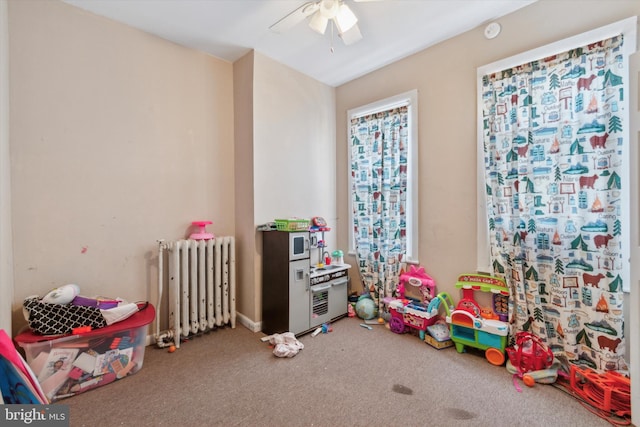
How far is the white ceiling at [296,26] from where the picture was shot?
2.11m

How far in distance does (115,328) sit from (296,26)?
2.73 meters

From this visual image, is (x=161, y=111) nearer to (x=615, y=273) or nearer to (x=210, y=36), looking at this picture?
(x=210, y=36)

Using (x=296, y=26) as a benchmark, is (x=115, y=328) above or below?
below

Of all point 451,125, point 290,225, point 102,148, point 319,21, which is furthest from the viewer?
point 290,225

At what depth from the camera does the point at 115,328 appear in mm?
1895

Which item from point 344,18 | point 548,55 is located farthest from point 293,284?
point 548,55

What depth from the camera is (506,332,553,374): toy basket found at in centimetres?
195

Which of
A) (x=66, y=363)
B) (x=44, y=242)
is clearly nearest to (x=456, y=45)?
(x=44, y=242)

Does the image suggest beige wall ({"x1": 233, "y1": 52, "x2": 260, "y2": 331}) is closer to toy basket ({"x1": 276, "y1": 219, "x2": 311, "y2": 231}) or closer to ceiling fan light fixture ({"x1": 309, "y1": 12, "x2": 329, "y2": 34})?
toy basket ({"x1": 276, "y1": 219, "x2": 311, "y2": 231})

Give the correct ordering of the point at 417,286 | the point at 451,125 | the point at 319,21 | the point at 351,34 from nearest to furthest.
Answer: the point at 319,21, the point at 351,34, the point at 451,125, the point at 417,286

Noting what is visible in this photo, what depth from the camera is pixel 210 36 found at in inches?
98.4

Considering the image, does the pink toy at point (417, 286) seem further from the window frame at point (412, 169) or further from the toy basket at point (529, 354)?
the toy basket at point (529, 354)

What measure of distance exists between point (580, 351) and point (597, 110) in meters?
1.63

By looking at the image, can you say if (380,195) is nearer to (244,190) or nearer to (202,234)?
(244,190)
